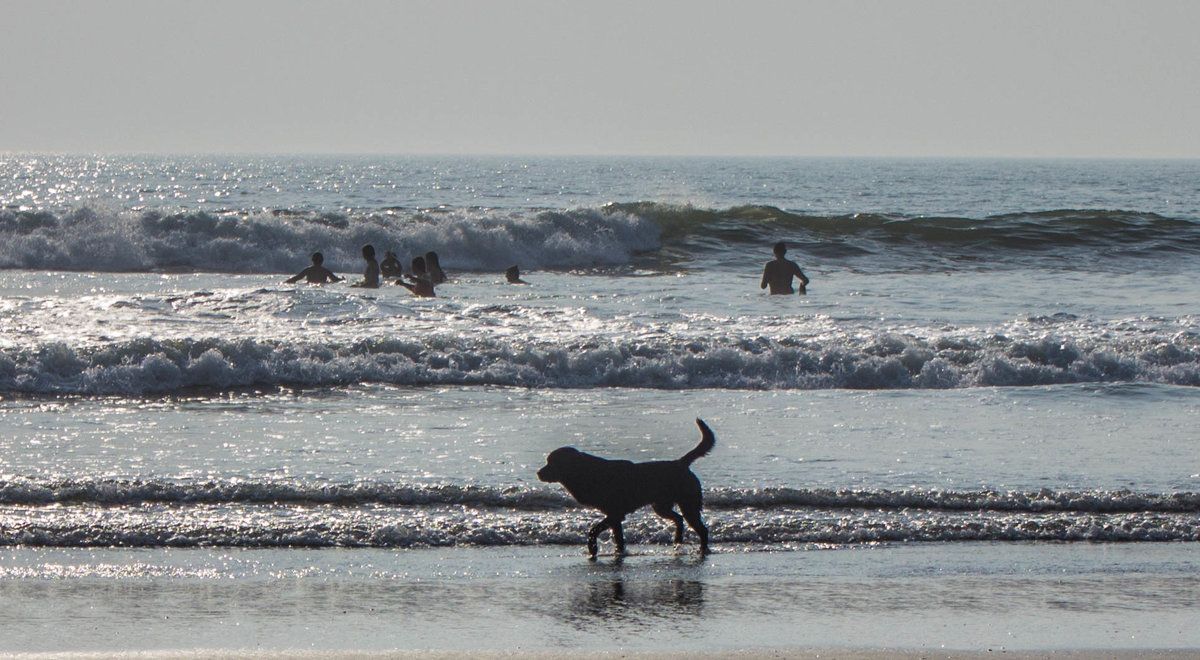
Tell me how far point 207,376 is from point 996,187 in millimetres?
65060

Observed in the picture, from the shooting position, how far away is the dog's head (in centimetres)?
612

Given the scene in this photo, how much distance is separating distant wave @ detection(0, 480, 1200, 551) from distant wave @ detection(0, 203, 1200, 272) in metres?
17.7

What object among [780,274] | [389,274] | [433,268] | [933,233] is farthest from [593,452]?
[933,233]

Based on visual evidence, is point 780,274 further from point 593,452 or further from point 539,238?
point 593,452

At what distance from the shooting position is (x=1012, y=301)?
18594mm

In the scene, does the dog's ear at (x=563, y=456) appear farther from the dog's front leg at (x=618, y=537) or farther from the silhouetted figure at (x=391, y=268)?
the silhouetted figure at (x=391, y=268)

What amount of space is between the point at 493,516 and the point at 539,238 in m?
20.3

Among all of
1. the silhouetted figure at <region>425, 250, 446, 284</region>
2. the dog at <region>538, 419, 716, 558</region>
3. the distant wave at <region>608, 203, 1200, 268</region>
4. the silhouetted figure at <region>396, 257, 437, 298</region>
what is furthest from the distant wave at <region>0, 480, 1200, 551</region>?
the distant wave at <region>608, 203, 1200, 268</region>

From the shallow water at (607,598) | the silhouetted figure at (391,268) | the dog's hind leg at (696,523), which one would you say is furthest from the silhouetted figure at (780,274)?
the dog's hind leg at (696,523)

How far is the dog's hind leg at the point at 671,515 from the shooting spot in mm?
6172

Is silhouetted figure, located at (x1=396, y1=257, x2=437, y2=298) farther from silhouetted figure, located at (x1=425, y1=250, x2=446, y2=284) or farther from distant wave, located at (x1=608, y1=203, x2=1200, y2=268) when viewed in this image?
distant wave, located at (x1=608, y1=203, x2=1200, y2=268)

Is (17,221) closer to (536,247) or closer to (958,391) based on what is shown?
(536,247)

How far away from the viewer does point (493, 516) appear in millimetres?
6770

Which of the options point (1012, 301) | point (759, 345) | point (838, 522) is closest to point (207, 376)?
point (759, 345)
